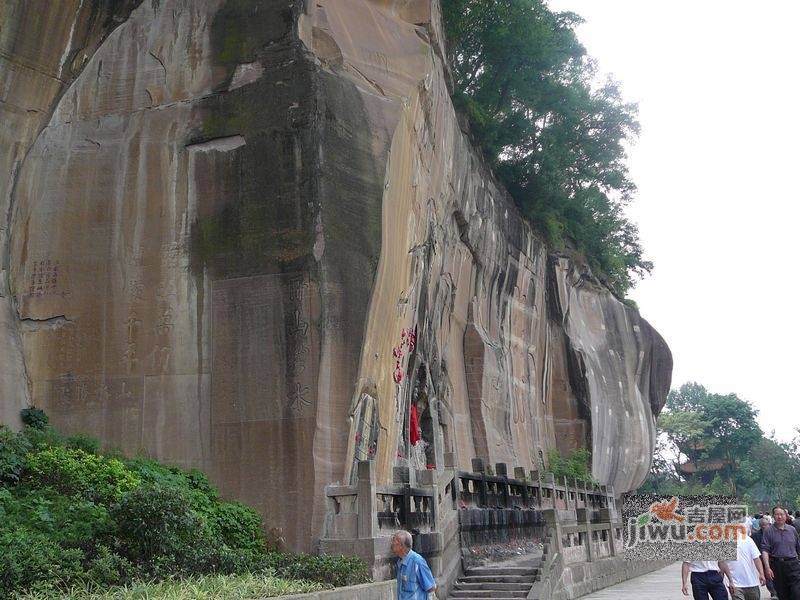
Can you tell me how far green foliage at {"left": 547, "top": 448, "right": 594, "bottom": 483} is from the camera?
21.8 meters

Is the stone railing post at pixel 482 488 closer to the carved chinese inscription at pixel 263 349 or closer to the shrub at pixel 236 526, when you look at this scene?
the carved chinese inscription at pixel 263 349

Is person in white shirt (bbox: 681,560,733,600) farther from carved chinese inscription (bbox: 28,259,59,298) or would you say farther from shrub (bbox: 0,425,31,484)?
carved chinese inscription (bbox: 28,259,59,298)

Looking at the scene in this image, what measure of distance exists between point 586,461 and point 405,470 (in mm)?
13151

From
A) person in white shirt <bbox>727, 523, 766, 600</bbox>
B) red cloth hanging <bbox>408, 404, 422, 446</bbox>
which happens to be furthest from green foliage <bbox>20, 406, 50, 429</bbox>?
person in white shirt <bbox>727, 523, 766, 600</bbox>

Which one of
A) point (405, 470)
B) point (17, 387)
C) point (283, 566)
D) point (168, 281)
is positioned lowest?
point (283, 566)

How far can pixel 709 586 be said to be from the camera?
22.9ft

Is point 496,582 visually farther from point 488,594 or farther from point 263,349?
point 263,349

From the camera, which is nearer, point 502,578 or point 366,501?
point 366,501

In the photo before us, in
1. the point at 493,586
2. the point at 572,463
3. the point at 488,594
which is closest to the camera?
the point at 488,594

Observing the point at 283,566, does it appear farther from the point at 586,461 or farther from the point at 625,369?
the point at 625,369

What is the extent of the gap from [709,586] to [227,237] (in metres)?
7.03

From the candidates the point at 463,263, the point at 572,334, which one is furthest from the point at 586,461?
the point at 463,263

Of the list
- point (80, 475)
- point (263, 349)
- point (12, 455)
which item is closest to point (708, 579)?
point (263, 349)

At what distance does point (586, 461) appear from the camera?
23875 mm
